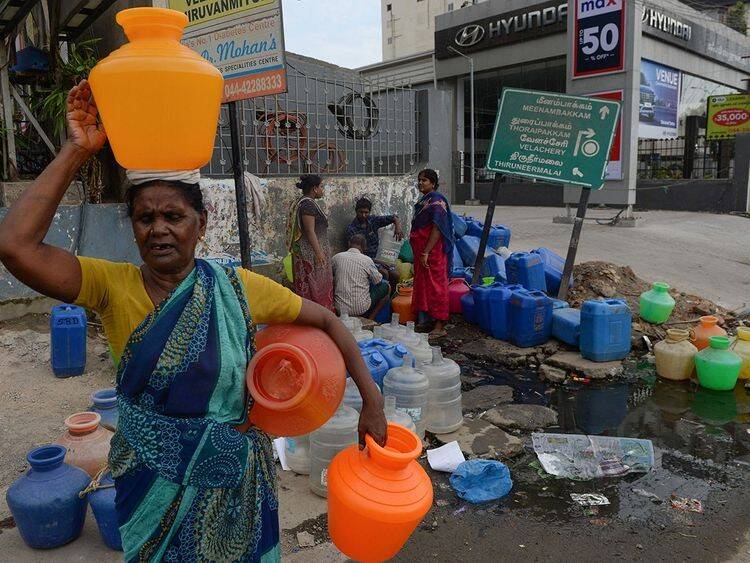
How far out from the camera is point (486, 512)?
3076 millimetres

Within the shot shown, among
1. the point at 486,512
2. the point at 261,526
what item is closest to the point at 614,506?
the point at 486,512

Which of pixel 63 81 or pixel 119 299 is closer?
pixel 119 299

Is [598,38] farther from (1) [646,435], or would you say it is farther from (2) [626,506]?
(2) [626,506]

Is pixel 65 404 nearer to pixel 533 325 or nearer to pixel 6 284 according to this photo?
pixel 6 284

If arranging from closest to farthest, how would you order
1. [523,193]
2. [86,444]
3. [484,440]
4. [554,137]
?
[86,444] → [484,440] → [554,137] → [523,193]

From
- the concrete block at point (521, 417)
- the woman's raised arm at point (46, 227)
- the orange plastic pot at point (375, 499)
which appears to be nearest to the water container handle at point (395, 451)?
the orange plastic pot at point (375, 499)

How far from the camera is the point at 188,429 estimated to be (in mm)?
1407

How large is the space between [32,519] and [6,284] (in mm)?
3985

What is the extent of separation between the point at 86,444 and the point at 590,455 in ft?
9.56

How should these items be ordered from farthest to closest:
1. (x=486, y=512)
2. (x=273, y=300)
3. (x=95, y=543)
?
(x=486, y=512)
(x=95, y=543)
(x=273, y=300)

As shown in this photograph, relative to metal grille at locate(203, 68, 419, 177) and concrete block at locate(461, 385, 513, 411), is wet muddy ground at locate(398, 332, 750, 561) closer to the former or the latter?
concrete block at locate(461, 385, 513, 411)

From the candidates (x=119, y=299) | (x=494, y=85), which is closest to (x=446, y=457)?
(x=119, y=299)

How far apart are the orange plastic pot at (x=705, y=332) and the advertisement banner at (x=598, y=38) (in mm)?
8816

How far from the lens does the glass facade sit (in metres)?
22.0
